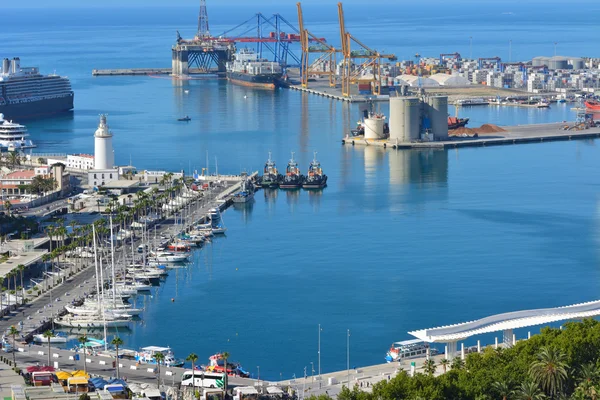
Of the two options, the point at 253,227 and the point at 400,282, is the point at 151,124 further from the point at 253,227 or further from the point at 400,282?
the point at 400,282

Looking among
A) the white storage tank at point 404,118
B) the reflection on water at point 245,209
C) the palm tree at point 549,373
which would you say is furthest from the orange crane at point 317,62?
the palm tree at point 549,373

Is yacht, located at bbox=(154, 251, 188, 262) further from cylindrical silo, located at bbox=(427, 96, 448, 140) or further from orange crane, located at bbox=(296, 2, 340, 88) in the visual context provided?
orange crane, located at bbox=(296, 2, 340, 88)

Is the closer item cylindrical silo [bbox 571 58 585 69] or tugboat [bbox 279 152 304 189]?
tugboat [bbox 279 152 304 189]

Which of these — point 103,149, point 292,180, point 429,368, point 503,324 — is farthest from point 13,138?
point 429,368

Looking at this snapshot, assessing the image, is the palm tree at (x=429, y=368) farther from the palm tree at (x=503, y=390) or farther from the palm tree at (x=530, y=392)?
the palm tree at (x=530, y=392)

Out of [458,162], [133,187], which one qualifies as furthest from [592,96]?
[133,187]

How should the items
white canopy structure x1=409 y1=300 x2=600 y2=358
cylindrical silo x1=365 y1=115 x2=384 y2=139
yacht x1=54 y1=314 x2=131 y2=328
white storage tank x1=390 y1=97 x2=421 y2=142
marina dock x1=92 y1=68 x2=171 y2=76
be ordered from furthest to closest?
marina dock x1=92 y1=68 x2=171 y2=76, cylindrical silo x1=365 y1=115 x2=384 y2=139, white storage tank x1=390 y1=97 x2=421 y2=142, yacht x1=54 y1=314 x2=131 y2=328, white canopy structure x1=409 y1=300 x2=600 y2=358

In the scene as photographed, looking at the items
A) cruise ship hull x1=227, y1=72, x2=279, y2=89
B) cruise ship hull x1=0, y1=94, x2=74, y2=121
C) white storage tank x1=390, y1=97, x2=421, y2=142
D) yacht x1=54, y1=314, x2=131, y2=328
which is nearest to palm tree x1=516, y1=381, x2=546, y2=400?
yacht x1=54, y1=314, x2=131, y2=328
